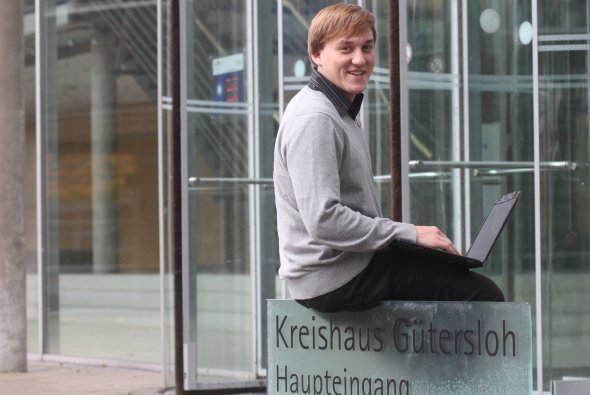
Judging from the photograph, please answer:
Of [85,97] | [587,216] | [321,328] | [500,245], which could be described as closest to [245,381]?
[500,245]

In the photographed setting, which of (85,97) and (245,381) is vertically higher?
(85,97)

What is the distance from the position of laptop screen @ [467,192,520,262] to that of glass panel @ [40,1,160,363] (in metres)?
7.42

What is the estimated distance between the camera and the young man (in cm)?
340

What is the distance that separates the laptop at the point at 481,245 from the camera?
11.1 feet

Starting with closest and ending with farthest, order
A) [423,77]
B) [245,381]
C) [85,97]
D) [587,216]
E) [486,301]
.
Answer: [486,301], [587,216], [423,77], [245,381], [85,97]

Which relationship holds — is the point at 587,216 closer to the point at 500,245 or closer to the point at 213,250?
the point at 500,245

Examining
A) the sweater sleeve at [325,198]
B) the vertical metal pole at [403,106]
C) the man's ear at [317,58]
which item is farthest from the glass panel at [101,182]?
the sweater sleeve at [325,198]

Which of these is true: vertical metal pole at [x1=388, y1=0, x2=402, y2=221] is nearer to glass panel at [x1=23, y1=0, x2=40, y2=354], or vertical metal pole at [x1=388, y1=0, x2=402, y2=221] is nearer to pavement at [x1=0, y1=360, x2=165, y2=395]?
pavement at [x1=0, y1=360, x2=165, y2=395]

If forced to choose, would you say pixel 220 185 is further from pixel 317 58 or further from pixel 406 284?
pixel 406 284

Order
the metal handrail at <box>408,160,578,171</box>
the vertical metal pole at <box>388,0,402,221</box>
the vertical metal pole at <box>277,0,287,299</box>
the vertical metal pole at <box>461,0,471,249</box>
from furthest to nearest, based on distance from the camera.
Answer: the vertical metal pole at <box>277,0,287,299</box>, the vertical metal pole at <box>461,0,471,249</box>, the metal handrail at <box>408,160,578,171</box>, the vertical metal pole at <box>388,0,402,221</box>

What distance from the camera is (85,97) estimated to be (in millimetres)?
11383

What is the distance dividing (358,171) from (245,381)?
5.07 m

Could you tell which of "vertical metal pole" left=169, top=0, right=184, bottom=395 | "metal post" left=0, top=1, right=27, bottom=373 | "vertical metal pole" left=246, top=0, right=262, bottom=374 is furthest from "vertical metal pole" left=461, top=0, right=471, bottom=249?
"metal post" left=0, top=1, right=27, bottom=373

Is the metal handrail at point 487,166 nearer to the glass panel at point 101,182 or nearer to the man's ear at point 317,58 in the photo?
the man's ear at point 317,58
